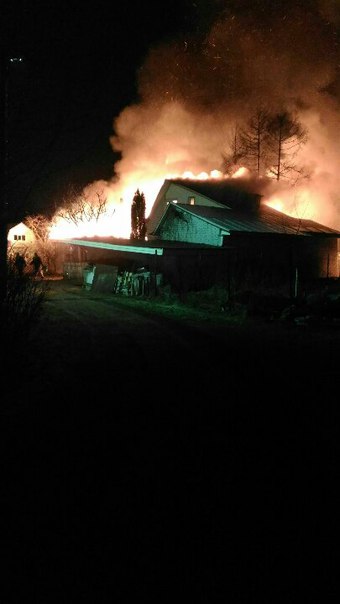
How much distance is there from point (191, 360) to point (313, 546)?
6436 millimetres

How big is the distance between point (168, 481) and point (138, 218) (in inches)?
1453

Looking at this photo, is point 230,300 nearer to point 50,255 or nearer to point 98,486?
point 98,486

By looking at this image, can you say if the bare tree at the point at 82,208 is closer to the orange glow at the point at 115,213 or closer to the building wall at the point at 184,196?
the orange glow at the point at 115,213

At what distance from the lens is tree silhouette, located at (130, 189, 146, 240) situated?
40.2 metres

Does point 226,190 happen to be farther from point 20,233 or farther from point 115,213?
point 20,233

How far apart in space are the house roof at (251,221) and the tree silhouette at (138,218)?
558 cm

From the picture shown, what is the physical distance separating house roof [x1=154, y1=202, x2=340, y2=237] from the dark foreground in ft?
69.0

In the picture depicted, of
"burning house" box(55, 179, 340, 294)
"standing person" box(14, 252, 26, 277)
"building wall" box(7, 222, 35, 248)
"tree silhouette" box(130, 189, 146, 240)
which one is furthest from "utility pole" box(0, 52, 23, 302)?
"building wall" box(7, 222, 35, 248)

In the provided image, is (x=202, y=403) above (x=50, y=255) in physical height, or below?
below

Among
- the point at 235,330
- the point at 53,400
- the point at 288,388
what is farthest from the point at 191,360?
the point at 235,330

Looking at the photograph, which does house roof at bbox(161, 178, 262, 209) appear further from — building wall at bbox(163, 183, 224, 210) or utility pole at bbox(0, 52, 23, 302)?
utility pole at bbox(0, 52, 23, 302)

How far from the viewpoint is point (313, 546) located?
3.54 meters

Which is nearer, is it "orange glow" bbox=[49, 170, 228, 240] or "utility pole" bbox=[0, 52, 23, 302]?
"utility pole" bbox=[0, 52, 23, 302]

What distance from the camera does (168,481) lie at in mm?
4586
